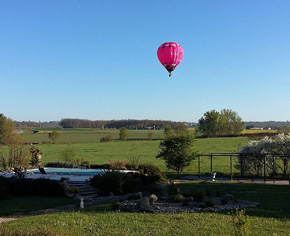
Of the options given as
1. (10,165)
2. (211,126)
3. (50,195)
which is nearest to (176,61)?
(50,195)

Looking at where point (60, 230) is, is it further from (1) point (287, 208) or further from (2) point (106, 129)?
(2) point (106, 129)

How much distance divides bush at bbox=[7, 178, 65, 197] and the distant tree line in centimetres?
8358

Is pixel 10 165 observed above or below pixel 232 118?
below

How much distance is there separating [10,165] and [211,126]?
202 feet

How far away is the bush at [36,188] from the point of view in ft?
52.0

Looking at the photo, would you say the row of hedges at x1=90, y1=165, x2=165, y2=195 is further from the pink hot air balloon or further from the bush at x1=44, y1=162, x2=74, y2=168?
the bush at x1=44, y1=162, x2=74, y2=168

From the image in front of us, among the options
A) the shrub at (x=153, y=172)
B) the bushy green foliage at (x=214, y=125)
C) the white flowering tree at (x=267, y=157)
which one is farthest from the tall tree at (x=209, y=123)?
the shrub at (x=153, y=172)

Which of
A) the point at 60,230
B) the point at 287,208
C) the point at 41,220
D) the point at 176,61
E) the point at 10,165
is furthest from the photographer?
the point at 10,165

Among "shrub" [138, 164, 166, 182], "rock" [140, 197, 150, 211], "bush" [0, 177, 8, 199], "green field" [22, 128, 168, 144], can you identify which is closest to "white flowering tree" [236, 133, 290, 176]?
"shrub" [138, 164, 166, 182]

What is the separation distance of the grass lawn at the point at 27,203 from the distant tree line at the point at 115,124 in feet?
278

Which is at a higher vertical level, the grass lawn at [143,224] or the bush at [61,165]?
the grass lawn at [143,224]

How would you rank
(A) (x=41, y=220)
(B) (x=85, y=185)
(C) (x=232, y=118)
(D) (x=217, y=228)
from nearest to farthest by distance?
(D) (x=217, y=228) < (A) (x=41, y=220) < (B) (x=85, y=185) < (C) (x=232, y=118)

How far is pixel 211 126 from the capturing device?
266ft

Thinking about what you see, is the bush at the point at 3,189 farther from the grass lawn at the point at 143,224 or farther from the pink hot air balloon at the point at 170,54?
the pink hot air balloon at the point at 170,54
